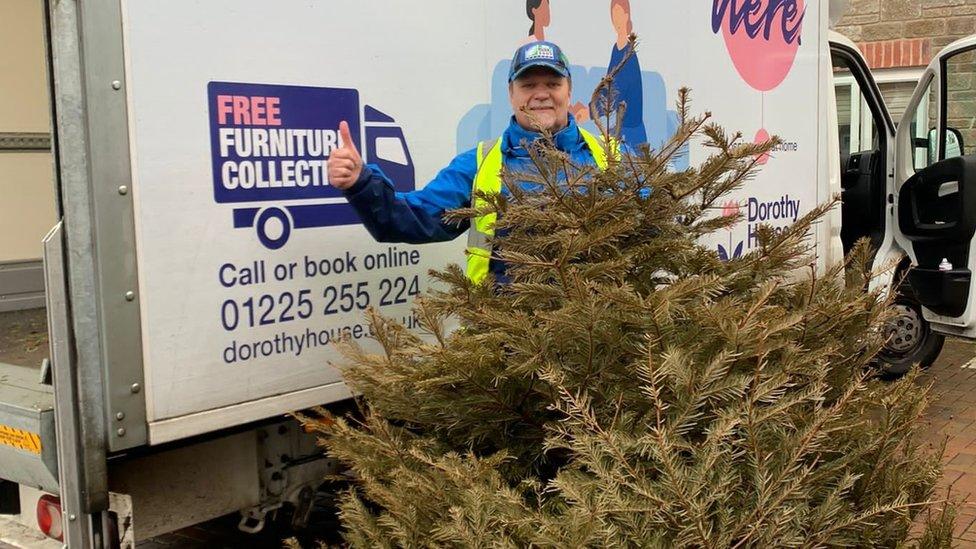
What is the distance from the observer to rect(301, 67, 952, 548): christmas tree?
71.8 inches

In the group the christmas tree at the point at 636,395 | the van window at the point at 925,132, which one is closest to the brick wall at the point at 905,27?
the van window at the point at 925,132

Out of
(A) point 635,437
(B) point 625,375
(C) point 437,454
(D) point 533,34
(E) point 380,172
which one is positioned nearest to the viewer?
(A) point 635,437

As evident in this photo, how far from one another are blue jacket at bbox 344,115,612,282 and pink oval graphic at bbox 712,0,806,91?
1.70 metres

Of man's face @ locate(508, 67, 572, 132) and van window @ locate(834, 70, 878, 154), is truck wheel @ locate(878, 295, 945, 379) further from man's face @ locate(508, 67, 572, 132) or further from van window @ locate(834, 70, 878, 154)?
man's face @ locate(508, 67, 572, 132)

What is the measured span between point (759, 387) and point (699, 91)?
255 cm

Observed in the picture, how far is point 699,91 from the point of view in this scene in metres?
4.16

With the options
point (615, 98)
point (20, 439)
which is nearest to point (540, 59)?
point (615, 98)

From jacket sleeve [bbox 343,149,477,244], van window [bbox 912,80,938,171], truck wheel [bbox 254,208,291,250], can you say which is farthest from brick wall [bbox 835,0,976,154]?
truck wheel [bbox 254,208,291,250]

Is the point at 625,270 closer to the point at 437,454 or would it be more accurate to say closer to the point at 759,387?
the point at 759,387

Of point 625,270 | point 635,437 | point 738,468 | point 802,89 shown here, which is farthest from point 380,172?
point 802,89

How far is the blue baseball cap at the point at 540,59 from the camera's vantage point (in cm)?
287

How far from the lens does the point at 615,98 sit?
3.08m

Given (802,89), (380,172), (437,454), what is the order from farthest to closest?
(802,89)
(380,172)
(437,454)

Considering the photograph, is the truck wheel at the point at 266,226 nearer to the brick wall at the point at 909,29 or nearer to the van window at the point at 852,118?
the van window at the point at 852,118
